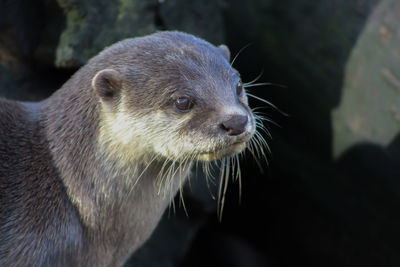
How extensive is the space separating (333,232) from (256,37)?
1458 mm

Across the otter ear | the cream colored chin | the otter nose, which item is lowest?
the cream colored chin

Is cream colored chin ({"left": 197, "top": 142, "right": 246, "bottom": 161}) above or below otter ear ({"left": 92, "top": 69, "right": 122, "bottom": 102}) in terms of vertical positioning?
below

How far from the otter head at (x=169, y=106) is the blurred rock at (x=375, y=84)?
1402 millimetres

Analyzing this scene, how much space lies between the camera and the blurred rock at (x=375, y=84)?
2.99 metres

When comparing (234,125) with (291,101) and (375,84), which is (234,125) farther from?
(291,101)

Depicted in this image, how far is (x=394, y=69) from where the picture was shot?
2986mm

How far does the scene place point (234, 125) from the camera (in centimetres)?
182

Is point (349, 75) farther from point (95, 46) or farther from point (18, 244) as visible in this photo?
point (18, 244)

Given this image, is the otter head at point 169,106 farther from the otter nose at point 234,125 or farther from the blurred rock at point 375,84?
the blurred rock at point 375,84

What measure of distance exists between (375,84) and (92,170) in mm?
1872

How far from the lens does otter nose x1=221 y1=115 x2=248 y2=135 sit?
182 cm

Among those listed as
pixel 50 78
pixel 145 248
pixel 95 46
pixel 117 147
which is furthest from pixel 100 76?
pixel 145 248

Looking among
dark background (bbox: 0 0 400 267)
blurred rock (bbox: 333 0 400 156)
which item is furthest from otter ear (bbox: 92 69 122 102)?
blurred rock (bbox: 333 0 400 156)

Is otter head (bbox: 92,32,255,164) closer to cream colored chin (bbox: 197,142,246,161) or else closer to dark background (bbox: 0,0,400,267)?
cream colored chin (bbox: 197,142,246,161)
